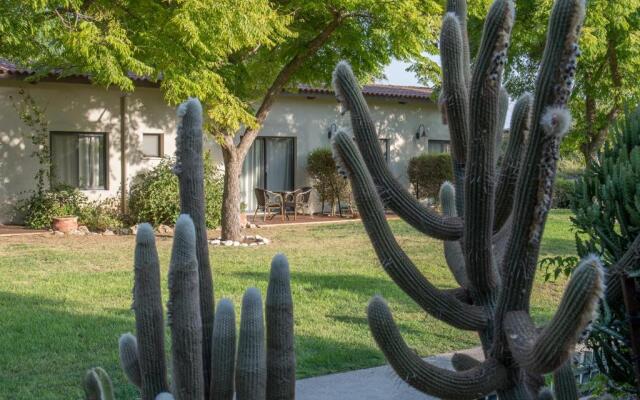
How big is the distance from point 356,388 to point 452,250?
2.75m

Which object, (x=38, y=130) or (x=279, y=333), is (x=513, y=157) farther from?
(x=38, y=130)

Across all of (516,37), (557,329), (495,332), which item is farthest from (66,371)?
(516,37)

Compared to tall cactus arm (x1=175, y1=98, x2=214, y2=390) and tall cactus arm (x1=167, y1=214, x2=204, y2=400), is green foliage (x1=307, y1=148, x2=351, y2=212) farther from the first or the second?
tall cactus arm (x1=167, y1=214, x2=204, y2=400)

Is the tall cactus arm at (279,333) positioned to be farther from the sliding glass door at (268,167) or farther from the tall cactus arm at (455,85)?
the sliding glass door at (268,167)

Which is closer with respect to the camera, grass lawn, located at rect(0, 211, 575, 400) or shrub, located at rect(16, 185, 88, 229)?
grass lawn, located at rect(0, 211, 575, 400)

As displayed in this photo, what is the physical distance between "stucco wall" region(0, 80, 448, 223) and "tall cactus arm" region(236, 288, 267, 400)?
13081 millimetres

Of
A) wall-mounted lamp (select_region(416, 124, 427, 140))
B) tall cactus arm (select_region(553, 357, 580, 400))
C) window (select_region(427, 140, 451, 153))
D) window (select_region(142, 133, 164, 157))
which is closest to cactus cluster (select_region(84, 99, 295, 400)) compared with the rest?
tall cactus arm (select_region(553, 357, 580, 400))

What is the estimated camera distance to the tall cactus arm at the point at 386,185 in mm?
3373

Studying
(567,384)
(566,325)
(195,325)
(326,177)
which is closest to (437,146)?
(326,177)

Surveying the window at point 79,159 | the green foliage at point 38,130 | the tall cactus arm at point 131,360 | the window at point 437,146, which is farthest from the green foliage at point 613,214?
the window at point 437,146

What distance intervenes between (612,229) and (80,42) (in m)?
9.15

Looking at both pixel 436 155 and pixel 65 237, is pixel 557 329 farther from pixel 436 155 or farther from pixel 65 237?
pixel 436 155

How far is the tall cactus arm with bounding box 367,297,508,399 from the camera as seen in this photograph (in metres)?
2.96

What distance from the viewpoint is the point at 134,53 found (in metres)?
12.6
